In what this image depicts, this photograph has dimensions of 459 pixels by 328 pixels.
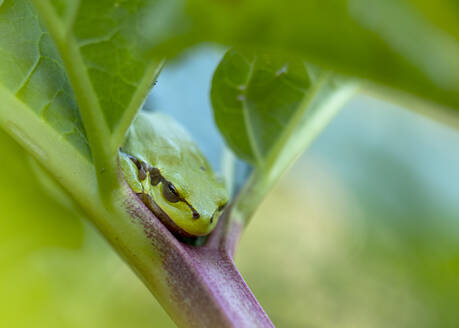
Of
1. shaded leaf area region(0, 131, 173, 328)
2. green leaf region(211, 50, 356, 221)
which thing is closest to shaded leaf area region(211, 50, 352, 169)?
green leaf region(211, 50, 356, 221)

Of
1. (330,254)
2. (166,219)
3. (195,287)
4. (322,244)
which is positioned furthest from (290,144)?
(322,244)

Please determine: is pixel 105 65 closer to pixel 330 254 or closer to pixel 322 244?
pixel 330 254

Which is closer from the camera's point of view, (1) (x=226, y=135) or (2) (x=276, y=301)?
(1) (x=226, y=135)

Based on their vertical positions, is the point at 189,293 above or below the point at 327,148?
above

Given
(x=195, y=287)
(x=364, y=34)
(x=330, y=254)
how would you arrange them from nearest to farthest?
1. (x=364, y=34)
2. (x=195, y=287)
3. (x=330, y=254)

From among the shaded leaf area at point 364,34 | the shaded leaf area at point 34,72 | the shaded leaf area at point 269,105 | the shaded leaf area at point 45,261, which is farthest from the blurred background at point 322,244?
the shaded leaf area at point 269,105

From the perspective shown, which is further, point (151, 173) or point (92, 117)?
point (151, 173)

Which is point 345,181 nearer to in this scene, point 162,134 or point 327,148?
point 327,148

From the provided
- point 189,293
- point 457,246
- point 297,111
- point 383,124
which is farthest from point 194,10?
point 383,124
